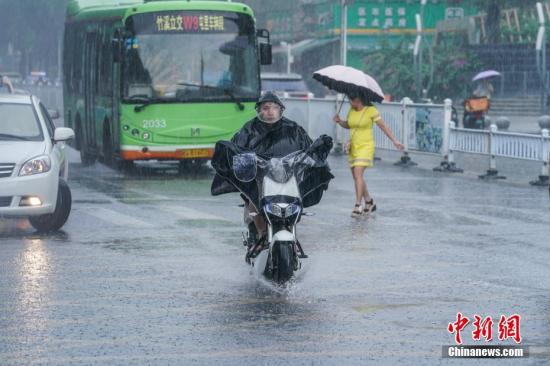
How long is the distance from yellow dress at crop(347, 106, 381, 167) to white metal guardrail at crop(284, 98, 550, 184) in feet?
19.5

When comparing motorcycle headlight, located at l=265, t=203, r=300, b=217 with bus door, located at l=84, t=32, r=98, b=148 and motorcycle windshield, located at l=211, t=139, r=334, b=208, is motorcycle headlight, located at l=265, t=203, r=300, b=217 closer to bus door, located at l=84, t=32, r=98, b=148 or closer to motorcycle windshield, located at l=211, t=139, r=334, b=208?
motorcycle windshield, located at l=211, t=139, r=334, b=208

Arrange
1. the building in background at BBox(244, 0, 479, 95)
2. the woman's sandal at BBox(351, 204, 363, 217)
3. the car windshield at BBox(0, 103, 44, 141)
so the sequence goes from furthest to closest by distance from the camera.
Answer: the building in background at BBox(244, 0, 479, 95) → the woman's sandal at BBox(351, 204, 363, 217) → the car windshield at BBox(0, 103, 44, 141)

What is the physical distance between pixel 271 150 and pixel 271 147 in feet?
0.10

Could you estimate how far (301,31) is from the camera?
3031 inches

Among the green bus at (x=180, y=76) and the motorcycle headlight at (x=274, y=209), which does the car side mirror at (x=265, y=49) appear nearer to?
the green bus at (x=180, y=76)

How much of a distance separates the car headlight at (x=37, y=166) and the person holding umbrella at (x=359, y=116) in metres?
3.72

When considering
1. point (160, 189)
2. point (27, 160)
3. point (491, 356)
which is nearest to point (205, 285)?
point (491, 356)

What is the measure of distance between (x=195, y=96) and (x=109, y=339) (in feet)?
52.4

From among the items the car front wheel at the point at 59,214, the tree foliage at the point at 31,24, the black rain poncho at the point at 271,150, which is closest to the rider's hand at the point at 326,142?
the black rain poncho at the point at 271,150

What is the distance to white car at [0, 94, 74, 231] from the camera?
14906 millimetres

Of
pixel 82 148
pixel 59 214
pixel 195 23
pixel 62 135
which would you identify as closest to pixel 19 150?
pixel 62 135

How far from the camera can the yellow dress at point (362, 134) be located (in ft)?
57.1

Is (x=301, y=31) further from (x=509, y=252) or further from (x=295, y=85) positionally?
(x=509, y=252)

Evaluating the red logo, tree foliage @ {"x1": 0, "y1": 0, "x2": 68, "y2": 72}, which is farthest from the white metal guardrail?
tree foliage @ {"x1": 0, "y1": 0, "x2": 68, "y2": 72}
